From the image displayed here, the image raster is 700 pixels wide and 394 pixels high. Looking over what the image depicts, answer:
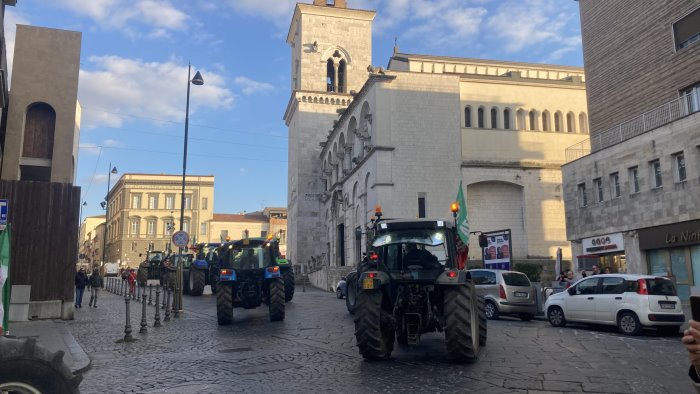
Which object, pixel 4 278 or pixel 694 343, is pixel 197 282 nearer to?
pixel 4 278

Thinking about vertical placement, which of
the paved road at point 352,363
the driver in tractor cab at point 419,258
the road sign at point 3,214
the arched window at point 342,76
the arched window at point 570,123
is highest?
the arched window at point 342,76

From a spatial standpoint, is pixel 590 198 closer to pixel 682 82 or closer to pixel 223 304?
pixel 682 82

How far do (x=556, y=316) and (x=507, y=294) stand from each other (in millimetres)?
1721

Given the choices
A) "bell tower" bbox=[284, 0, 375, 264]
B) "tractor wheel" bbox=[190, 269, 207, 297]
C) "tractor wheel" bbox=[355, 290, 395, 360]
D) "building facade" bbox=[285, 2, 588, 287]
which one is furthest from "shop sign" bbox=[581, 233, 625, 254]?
"bell tower" bbox=[284, 0, 375, 264]

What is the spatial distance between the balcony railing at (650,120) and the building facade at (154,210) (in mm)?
68368

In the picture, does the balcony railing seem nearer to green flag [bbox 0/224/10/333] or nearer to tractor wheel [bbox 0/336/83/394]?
green flag [bbox 0/224/10/333]

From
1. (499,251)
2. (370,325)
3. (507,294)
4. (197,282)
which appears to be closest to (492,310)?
(507,294)

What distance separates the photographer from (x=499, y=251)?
67.9ft

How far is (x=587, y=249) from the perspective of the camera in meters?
26.4

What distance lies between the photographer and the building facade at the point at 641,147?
20234 millimetres

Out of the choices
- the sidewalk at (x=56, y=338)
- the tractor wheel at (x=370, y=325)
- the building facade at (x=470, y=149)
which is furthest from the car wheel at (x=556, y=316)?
the building facade at (x=470, y=149)

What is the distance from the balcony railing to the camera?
67.7 feet

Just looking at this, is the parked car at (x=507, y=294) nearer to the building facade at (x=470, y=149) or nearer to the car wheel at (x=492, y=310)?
the car wheel at (x=492, y=310)

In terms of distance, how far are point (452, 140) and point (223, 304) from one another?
26121 mm
